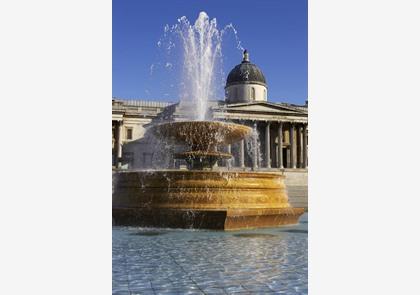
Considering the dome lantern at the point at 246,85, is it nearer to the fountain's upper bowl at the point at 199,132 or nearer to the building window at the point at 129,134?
the building window at the point at 129,134

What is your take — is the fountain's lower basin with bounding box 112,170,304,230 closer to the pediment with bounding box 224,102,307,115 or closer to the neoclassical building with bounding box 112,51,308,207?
the neoclassical building with bounding box 112,51,308,207

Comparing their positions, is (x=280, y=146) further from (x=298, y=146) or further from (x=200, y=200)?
(x=200, y=200)

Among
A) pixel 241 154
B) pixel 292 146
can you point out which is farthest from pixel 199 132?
pixel 292 146

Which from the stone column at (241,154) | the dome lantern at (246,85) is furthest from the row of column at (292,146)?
the dome lantern at (246,85)

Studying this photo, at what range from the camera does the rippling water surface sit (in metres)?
4.13

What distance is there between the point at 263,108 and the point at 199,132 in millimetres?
29219

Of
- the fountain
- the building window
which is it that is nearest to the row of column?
the building window

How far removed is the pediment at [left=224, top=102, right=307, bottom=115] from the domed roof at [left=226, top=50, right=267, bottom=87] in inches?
155

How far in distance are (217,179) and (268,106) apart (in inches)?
1224

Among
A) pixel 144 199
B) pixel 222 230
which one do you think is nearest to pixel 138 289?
pixel 222 230

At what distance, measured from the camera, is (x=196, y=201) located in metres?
8.73
